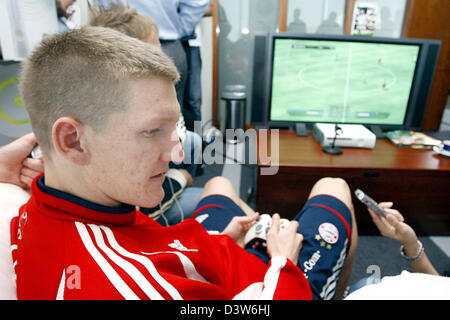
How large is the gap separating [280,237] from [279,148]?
743 millimetres

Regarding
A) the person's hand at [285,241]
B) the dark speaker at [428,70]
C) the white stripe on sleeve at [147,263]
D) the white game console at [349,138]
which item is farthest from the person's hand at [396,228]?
the dark speaker at [428,70]

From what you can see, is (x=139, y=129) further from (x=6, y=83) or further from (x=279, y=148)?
(x=279, y=148)

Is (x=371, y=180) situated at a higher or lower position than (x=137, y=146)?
lower

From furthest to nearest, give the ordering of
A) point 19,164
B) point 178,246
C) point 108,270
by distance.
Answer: point 19,164 < point 178,246 < point 108,270

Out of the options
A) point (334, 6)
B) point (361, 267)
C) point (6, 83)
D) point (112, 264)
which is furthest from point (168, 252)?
point (334, 6)

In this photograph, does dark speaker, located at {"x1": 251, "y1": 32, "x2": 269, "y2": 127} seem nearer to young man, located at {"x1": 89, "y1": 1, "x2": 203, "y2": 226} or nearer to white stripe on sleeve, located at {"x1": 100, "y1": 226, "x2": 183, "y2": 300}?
young man, located at {"x1": 89, "y1": 1, "x2": 203, "y2": 226}

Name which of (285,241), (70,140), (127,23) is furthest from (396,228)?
(127,23)

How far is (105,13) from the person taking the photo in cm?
117

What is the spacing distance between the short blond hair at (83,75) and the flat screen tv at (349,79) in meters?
1.22

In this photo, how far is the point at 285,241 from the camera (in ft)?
2.83

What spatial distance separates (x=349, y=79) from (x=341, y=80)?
0.14 ft

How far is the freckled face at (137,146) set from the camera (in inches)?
19.2

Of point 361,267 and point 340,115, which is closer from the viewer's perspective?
point 361,267

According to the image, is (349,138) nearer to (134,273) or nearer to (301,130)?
(301,130)
